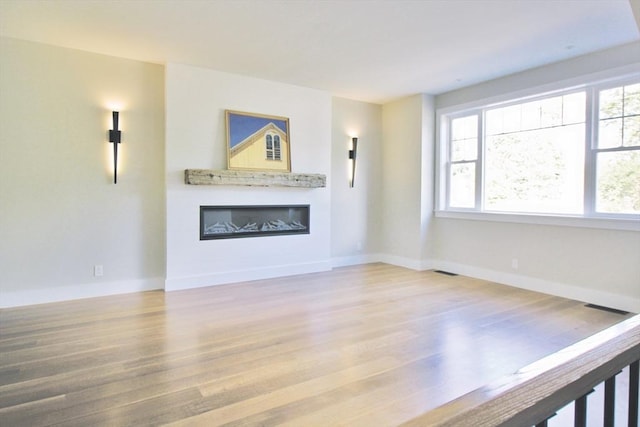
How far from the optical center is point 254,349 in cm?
287

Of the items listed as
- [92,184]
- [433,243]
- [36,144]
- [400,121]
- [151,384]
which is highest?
[400,121]

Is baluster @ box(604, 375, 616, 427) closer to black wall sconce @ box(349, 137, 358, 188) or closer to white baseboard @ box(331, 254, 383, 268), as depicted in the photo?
white baseboard @ box(331, 254, 383, 268)

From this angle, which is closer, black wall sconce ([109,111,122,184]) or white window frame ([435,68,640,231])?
white window frame ([435,68,640,231])

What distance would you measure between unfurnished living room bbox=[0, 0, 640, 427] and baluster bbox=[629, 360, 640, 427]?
1380 mm

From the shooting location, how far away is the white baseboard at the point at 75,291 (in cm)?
392

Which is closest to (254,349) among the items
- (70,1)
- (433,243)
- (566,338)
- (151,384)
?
(151,384)

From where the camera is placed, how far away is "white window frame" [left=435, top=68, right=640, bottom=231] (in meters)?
3.97

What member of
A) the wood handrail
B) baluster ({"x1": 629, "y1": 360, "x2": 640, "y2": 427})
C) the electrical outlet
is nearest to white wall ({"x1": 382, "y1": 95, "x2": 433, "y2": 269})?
the electrical outlet

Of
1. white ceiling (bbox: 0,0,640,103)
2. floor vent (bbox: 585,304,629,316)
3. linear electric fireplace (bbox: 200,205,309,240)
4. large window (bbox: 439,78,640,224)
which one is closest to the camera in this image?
white ceiling (bbox: 0,0,640,103)

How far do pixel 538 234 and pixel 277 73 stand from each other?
4.00m

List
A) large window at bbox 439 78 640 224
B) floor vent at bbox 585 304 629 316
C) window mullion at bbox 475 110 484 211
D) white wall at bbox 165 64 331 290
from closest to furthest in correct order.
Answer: floor vent at bbox 585 304 629 316 → large window at bbox 439 78 640 224 → white wall at bbox 165 64 331 290 → window mullion at bbox 475 110 484 211

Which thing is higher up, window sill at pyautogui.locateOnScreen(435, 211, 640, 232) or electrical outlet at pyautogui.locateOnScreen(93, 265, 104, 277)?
window sill at pyautogui.locateOnScreen(435, 211, 640, 232)

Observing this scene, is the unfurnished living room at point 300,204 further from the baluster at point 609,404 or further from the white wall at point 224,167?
the baluster at point 609,404

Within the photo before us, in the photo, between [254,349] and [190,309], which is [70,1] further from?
[254,349]
